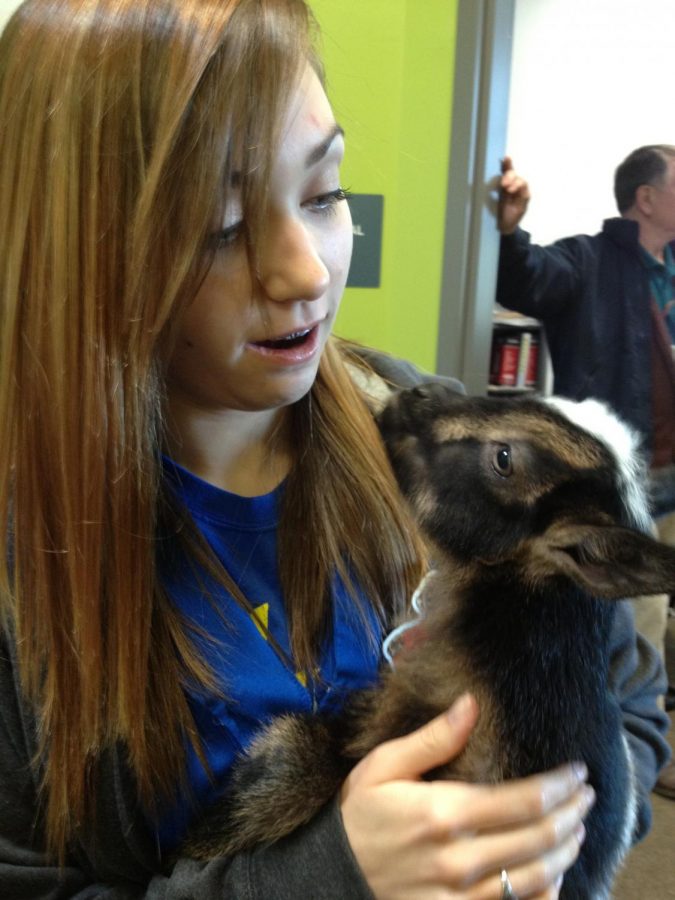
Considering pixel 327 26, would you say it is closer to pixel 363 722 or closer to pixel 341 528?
pixel 341 528

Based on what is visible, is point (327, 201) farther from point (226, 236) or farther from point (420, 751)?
point (420, 751)

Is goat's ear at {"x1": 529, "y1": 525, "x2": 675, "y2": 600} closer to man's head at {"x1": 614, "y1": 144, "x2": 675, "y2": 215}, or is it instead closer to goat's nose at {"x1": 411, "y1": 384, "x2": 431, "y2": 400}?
goat's nose at {"x1": 411, "y1": 384, "x2": 431, "y2": 400}

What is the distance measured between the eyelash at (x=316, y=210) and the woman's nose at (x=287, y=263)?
→ 4cm

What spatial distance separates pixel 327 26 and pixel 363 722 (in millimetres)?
2201

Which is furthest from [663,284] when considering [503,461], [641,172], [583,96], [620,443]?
[583,96]

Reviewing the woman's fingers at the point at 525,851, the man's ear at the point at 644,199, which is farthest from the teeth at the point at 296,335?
the man's ear at the point at 644,199

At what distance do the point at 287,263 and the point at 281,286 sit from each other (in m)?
0.03

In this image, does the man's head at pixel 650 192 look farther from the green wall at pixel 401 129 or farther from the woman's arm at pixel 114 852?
the woman's arm at pixel 114 852

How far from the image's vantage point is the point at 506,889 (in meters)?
0.88

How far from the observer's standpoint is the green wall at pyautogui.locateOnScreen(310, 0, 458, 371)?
2400 millimetres

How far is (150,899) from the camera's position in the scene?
3.05 feet

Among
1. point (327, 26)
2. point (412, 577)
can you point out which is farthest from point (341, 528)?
point (327, 26)

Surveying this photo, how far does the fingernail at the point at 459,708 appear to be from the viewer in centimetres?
96

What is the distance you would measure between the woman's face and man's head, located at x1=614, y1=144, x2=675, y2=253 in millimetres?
1850
